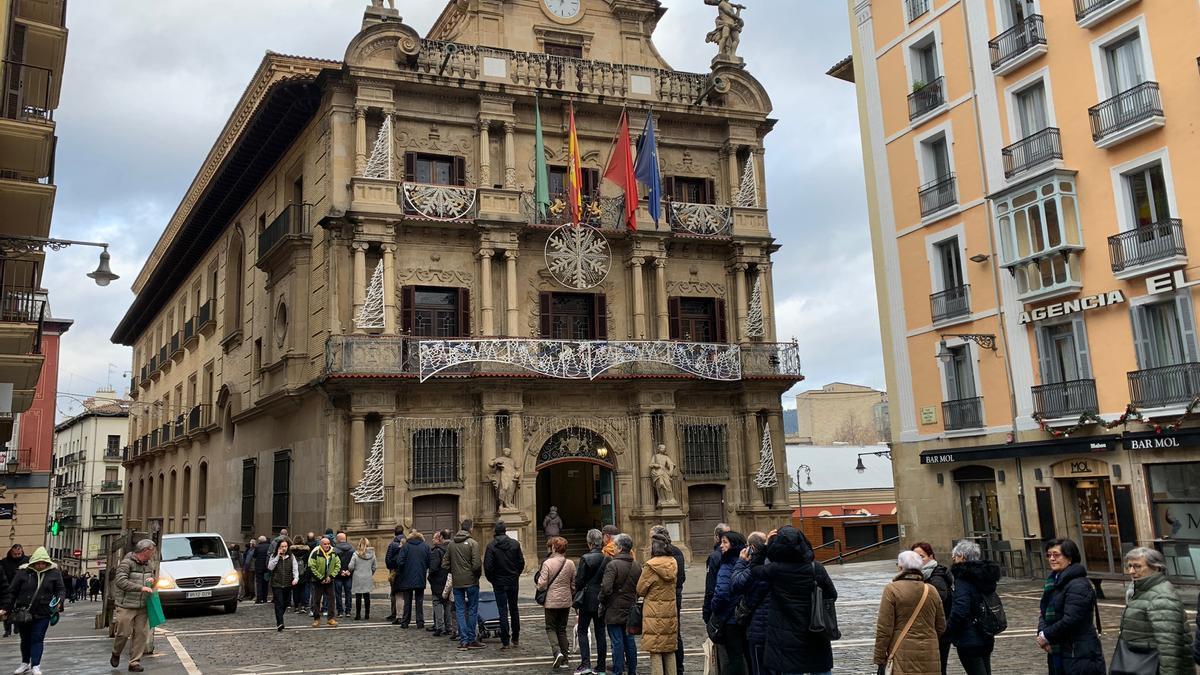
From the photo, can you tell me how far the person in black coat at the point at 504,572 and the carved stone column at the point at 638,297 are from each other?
1410cm

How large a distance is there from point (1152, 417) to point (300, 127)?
2350cm

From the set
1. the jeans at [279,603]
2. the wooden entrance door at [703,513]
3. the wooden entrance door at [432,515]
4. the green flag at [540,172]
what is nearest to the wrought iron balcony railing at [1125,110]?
the green flag at [540,172]

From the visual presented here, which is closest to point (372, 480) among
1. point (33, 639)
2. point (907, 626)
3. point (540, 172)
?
point (540, 172)

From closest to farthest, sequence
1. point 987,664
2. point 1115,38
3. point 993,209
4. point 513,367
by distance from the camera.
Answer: point 987,664, point 1115,38, point 993,209, point 513,367

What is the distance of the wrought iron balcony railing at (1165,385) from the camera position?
64.7 ft

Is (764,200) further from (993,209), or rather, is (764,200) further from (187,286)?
(187,286)

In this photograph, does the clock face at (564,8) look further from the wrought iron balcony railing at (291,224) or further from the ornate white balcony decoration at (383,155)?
the wrought iron balcony railing at (291,224)

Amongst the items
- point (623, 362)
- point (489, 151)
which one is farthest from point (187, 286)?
point (623, 362)

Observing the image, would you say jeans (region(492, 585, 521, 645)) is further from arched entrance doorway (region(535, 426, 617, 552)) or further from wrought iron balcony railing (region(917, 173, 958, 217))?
wrought iron balcony railing (region(917, 173, 958, 217))

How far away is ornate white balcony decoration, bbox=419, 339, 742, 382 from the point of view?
83.2 feet

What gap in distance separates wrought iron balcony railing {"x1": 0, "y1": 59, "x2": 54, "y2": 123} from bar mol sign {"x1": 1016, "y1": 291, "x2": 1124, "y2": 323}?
2135 centimetres

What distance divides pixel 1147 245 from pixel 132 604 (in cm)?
2011

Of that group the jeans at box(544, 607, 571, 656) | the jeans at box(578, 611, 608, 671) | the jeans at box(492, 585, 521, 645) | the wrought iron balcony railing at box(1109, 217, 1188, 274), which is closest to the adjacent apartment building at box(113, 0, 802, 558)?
the wrought iron balcony railing at box(1109, 217, 1188, 274)

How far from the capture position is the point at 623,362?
1059 inches
